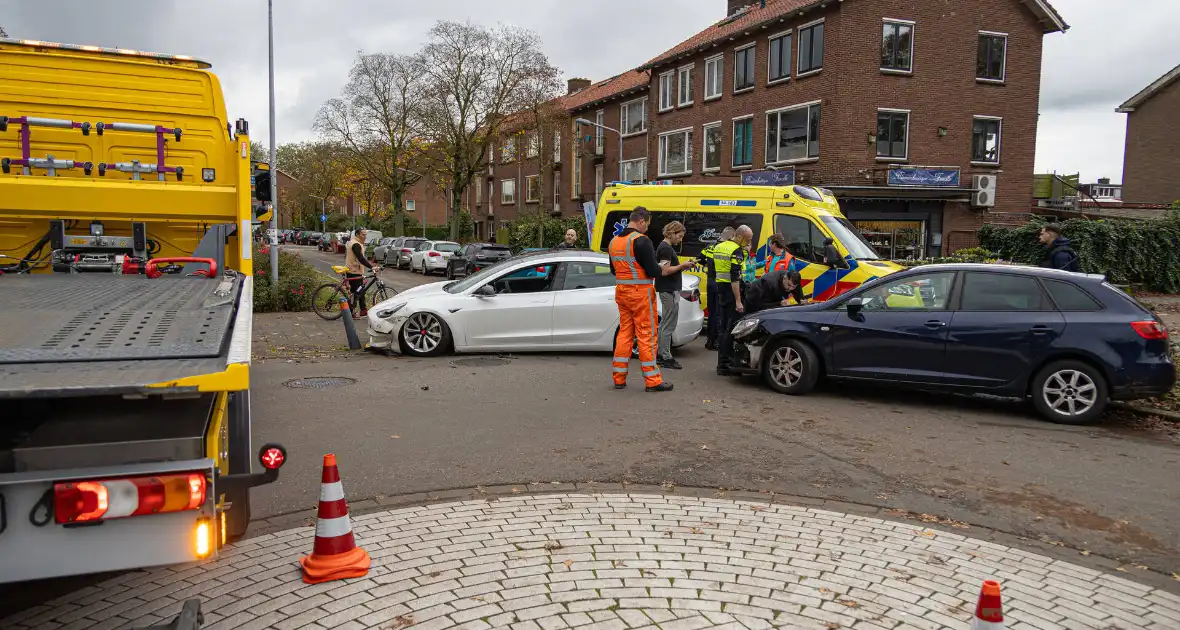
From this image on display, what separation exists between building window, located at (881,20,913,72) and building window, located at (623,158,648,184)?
13726mm

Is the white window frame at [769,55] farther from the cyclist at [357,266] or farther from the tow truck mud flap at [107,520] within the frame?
the tow truck mud flap at [107,520]

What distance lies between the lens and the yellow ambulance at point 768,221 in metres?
12.1

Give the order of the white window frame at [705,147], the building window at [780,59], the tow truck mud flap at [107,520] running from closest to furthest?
the tow truck mud flap at [107,520], the building window at [780,59], the white window frame at [705,147]

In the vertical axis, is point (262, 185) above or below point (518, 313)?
above

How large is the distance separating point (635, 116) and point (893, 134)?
52.2 feet

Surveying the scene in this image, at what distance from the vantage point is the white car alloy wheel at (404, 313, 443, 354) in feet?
34.6

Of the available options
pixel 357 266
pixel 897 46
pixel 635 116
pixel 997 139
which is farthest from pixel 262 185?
pixel 635 116

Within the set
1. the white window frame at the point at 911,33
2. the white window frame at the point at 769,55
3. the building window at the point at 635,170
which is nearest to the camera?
the white window frame at the point at 911,33

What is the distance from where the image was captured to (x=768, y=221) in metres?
13.0

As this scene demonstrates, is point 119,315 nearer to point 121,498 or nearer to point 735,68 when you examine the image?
point 121,498

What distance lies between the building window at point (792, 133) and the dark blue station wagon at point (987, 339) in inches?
827

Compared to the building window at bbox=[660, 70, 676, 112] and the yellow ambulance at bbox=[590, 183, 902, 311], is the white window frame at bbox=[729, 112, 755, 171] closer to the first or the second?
the building window at bbox=[660, 70, 676, 112]

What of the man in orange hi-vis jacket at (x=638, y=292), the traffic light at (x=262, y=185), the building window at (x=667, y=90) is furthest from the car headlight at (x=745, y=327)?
the building window at (x=667, y=90)

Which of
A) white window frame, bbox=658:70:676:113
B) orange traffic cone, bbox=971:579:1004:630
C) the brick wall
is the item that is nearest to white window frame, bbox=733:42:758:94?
white window frame, bbox=658:70:676:113
